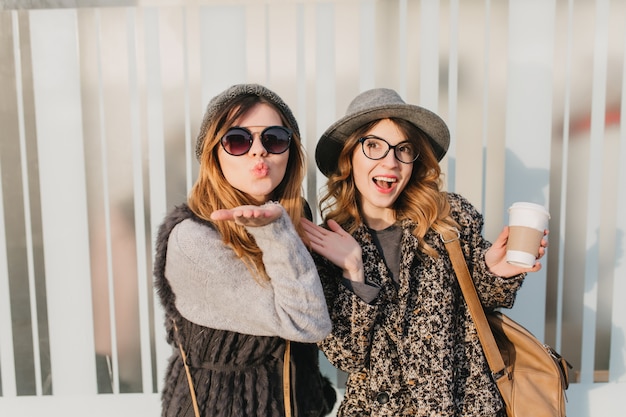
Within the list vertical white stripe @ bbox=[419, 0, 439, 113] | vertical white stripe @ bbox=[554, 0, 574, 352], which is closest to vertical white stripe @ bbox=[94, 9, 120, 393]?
vertical white stripe @ bbox=[419, 0, 439, 113]

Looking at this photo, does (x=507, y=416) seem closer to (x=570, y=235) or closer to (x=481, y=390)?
(x=481, y=390)

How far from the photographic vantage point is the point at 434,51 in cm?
243

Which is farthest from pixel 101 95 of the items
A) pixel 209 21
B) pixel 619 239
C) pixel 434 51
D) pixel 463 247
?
pixel 619 239

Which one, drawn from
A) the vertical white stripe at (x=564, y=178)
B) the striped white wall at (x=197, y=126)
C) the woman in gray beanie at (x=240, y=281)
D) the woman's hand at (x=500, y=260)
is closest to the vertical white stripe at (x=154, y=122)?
the striped white wall at (x=197, y=126)

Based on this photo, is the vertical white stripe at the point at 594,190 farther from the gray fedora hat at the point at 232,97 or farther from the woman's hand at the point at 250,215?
the woman's hand at the point at 250,215

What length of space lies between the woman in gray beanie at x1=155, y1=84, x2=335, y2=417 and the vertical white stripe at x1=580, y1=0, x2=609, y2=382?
1.83 meters

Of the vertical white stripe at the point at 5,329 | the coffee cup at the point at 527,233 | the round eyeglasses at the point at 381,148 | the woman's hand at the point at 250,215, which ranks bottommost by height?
the vertical white stripe at the point at 5,329

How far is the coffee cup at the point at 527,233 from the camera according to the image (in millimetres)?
1546

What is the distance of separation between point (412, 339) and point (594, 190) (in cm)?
158

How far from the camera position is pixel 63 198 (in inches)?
97.7

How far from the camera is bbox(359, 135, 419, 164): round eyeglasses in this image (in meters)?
1.69

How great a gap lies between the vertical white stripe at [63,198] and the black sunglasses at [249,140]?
142 cm

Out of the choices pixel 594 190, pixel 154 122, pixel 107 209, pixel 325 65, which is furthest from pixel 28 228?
pixel 594 190

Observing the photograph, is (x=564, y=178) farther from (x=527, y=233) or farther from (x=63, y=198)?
(x=63, y=198)
